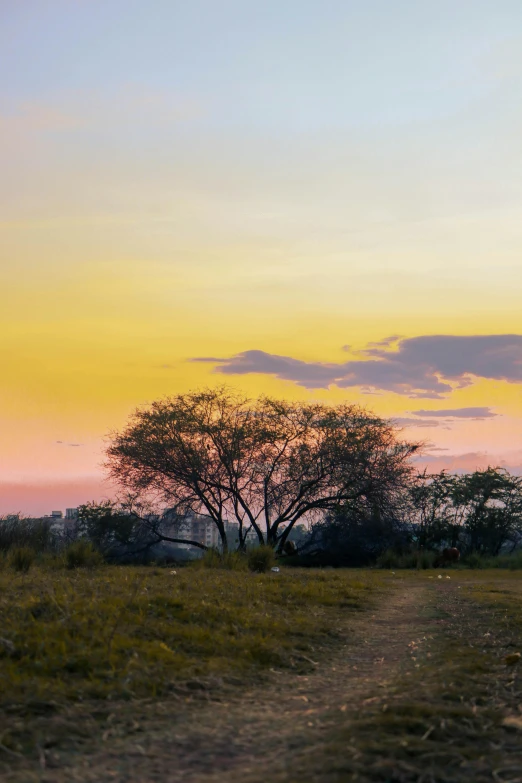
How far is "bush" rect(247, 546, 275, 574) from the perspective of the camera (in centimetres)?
1864

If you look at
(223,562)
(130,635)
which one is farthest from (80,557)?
(130,635)

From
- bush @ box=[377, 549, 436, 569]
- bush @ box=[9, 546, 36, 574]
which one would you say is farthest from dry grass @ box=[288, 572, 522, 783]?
bush @ box=[377, 549, 436, 569]

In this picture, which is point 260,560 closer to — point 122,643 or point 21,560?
point 21,560

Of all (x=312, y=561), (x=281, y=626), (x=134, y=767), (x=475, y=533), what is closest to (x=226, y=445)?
(x=312, y=561)

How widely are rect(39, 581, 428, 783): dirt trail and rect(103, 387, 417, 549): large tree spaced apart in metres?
25.0

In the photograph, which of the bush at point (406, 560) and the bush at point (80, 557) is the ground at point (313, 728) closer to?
the bush at point (80, 557)

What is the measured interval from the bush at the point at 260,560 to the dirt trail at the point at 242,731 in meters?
11.2

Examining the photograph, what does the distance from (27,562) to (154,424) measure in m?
18.3

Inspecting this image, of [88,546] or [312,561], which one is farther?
[312,561]

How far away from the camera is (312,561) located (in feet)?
99.7

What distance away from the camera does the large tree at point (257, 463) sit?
3253cm

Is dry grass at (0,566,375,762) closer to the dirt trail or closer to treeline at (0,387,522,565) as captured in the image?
the dirt trail

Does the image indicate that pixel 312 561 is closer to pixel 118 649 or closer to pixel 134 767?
pixel 118 649

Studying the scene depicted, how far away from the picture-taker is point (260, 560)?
18.7m
